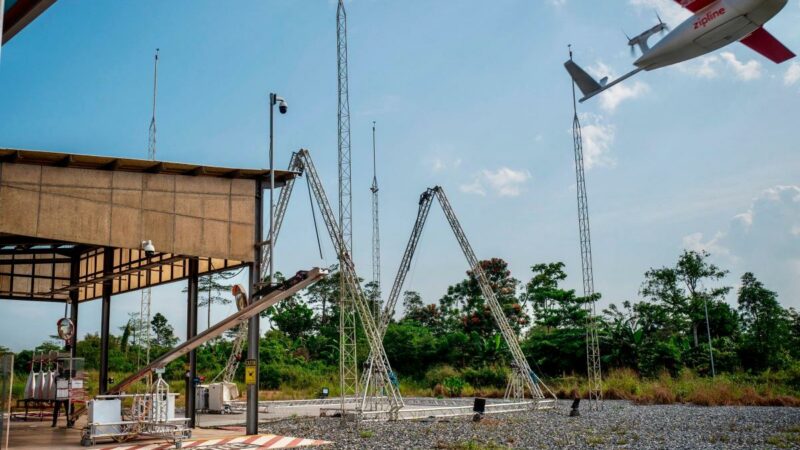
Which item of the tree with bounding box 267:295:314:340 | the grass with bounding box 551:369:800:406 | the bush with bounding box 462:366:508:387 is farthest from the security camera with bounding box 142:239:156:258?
the tree with bounding box 267:295:314:340

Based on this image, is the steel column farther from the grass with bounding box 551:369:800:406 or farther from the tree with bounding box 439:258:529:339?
Result: the tree with bounding box 439:258:529:339

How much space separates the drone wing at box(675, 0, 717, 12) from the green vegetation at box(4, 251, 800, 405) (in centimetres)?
1911

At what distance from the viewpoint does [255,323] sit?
57.9ft

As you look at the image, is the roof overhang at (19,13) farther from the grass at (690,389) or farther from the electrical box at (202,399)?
the grass at (690,389)

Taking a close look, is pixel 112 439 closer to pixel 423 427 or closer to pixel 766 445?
pixel 423 427

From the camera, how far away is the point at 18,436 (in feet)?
55.7

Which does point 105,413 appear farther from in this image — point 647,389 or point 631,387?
point 631,387

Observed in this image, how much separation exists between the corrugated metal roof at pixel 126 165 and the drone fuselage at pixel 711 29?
10.2m

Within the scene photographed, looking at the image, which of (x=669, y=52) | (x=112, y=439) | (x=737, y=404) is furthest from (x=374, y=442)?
(x=737, y=404)

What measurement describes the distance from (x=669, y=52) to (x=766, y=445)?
31.8 feet

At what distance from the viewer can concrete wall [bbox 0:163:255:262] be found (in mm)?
14794

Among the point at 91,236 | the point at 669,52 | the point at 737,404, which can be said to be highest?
the point at 669,52

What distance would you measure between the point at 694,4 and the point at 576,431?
432 inches

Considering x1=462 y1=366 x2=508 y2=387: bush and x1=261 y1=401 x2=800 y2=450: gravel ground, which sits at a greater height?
x1=462 y1=366 x2=508 y2=387: bush
